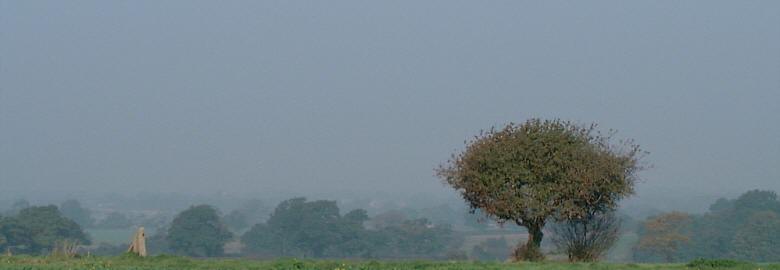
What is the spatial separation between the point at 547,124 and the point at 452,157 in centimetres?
462

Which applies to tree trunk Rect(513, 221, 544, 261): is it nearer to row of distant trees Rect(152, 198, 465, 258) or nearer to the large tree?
the large tree

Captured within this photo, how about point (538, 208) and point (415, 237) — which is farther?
point (415, 237)

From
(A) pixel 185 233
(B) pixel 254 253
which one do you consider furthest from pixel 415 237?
(A) pixel 185 233

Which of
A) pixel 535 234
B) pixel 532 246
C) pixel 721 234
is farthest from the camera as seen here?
pixel 721 234

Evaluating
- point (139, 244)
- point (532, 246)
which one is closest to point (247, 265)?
point (139, 244)

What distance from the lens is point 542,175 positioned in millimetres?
43719

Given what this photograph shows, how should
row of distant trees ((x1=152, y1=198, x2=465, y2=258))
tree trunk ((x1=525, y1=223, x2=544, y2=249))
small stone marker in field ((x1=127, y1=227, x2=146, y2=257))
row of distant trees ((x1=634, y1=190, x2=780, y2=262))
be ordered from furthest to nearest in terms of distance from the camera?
1. row of distant trees ((x1=152, y1=198, x2=465, y2=258))
2. row of distant trees ((x1=634, y1=190, x2=780, y2=262))
3. tree trunk ((x1=525, y1=223, x2=544, y2=249))
4. small stone marker in field ((x1=127, y1=227, x2=146, y2=257))

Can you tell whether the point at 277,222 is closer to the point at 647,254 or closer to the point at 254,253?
the point at 254,253

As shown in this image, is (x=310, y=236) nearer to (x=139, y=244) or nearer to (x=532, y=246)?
(x=139, y=244)

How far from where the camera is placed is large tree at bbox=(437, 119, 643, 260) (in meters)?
43.3

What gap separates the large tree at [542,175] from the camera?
43.3 m

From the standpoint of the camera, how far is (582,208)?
4375cm

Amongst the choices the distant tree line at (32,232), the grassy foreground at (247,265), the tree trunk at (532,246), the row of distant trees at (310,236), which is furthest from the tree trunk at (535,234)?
the row of distant trees at (310,236)

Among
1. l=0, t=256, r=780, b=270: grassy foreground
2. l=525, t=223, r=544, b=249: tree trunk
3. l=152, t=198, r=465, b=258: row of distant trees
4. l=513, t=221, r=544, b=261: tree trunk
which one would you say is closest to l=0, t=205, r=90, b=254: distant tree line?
l=152, t=198, r=465, b=258: row of distant trees
